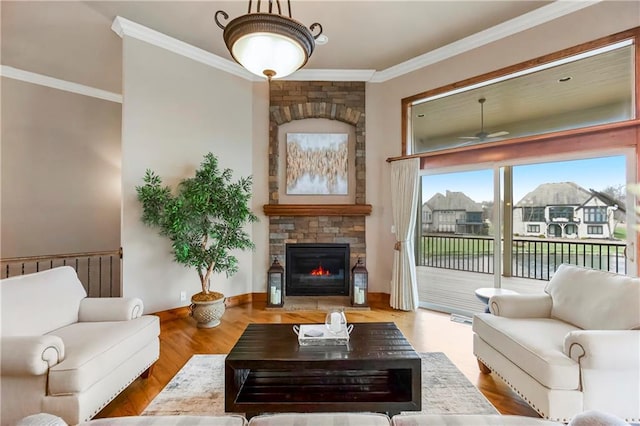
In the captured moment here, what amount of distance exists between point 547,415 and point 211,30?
15.6 ft

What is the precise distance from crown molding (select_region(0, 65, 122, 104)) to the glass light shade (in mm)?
4511

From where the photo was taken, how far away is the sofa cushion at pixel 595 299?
1976 millimetres

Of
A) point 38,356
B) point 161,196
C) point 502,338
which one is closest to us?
point 38,356

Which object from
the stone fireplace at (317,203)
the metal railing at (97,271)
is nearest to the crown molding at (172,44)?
the stone fireplace at (317,203)

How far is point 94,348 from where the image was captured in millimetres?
1906

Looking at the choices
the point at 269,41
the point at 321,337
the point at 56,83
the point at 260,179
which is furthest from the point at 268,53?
the point at 56,83

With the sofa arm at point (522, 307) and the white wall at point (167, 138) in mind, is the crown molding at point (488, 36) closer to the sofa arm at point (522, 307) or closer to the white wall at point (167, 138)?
the white wall at point (167, 138)

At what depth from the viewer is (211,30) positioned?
3.70 meters

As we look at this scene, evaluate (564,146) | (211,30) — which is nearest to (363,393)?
(564,146)

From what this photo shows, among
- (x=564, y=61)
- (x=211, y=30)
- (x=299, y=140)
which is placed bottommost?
(x=299, y=140)

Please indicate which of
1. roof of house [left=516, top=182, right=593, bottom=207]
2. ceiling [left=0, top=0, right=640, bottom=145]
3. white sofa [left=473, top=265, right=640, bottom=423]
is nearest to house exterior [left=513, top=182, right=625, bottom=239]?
roof of house [left=516, top=182, right=593, bottom=207]

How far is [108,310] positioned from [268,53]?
238cm

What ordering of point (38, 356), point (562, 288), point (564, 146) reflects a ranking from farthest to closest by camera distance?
point (564, 146) → point (562, 288) → point (38, 356)

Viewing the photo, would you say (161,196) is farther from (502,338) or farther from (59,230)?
(502,338)
